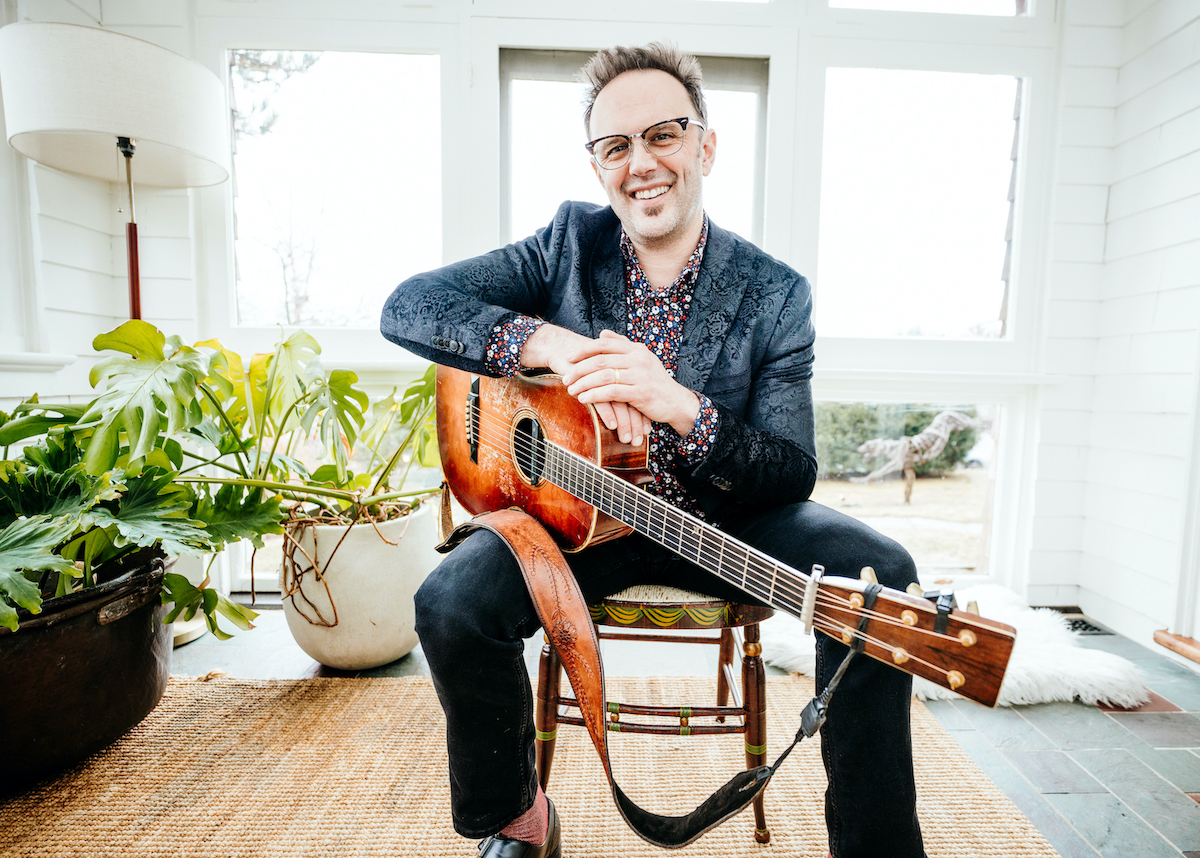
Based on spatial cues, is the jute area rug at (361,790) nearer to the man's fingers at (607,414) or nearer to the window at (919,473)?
the man's fingers at (607,414)

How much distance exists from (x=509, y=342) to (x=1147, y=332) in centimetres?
231

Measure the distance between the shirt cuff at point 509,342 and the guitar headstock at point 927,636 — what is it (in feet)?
2.25

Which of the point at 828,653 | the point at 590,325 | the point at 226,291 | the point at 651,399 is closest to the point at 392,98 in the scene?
the point at 226,291

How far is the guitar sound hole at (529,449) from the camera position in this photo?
110 cm

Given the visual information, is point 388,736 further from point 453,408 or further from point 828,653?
point 828,653

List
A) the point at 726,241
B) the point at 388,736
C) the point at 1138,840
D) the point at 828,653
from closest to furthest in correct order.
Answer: the point at 828,653 → the point at 1138,840 → the point at 726,241 → the point at 388,736

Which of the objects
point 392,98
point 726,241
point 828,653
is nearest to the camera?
point 828,653

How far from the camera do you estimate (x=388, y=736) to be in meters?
1.48

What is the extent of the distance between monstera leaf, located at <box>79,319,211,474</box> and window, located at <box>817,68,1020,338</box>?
83.9 inches

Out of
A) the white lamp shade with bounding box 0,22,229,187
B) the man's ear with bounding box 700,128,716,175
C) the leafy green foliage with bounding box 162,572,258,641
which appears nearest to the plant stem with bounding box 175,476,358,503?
the leafy green foliage with bounding box 162,572,258,641

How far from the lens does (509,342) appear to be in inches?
44.0

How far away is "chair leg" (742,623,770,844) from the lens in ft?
3.72

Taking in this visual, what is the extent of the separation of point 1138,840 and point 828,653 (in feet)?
3.07

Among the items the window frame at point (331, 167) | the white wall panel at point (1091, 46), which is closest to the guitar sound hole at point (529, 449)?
the window frame at point (331, 167)
